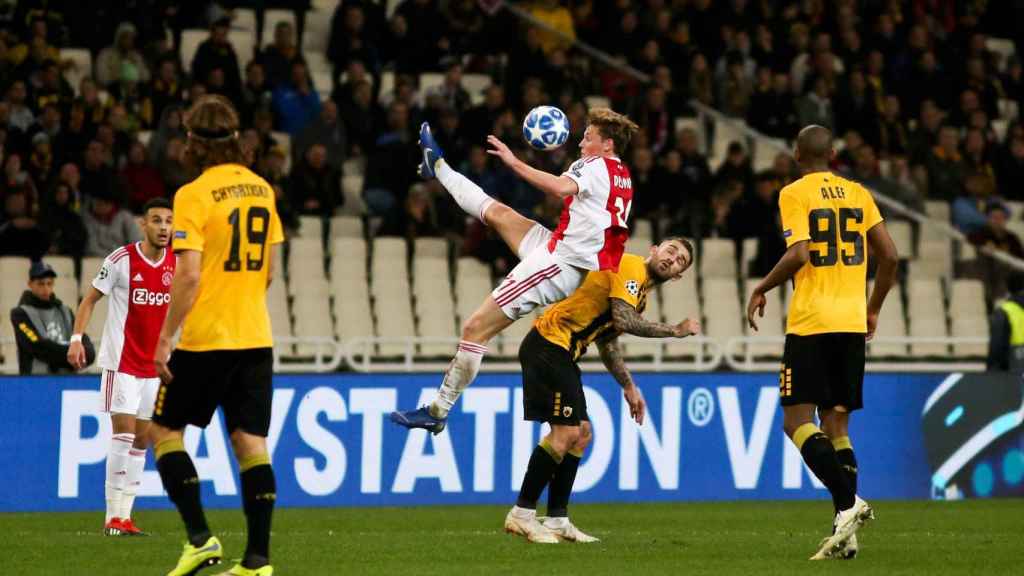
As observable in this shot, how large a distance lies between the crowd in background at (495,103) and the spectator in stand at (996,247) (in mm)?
42

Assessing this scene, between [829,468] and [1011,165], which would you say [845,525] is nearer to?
[829,468]

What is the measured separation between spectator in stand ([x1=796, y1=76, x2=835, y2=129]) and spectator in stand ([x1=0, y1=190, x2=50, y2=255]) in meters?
9.68

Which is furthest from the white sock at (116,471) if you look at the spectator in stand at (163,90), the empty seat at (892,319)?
the empty seat at (892,319)

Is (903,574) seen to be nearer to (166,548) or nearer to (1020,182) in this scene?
(166,548)

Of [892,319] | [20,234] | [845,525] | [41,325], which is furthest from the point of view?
[892,319]

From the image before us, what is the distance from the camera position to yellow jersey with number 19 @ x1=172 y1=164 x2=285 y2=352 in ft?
27.5

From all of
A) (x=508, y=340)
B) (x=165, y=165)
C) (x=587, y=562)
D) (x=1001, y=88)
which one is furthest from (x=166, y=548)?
(x=1001, y=88)

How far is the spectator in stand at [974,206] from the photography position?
21.2 metres

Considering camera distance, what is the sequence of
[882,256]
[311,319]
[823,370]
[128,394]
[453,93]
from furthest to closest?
[453,93], [311,319], [128,394], [882,256], [823,370]

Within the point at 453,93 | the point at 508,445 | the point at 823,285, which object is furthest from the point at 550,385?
the point at 453,93

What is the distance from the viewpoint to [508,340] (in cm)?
→ 1714

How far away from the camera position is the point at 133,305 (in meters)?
12.3

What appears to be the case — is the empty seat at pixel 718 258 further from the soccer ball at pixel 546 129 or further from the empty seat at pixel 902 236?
the soccer ball at pixel 546 129

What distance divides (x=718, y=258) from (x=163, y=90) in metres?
6.35
